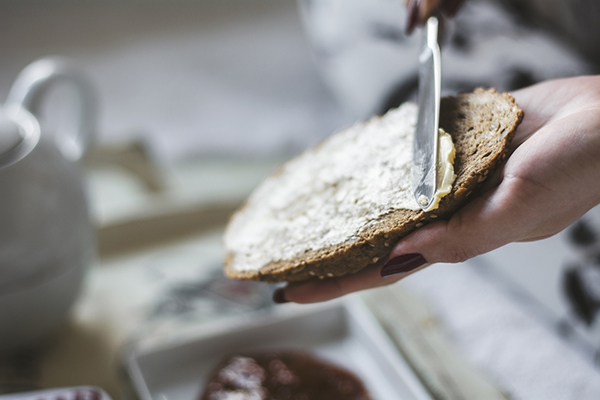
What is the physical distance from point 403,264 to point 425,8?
1.69 ft

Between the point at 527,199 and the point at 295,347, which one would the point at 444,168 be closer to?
the point at 527,199

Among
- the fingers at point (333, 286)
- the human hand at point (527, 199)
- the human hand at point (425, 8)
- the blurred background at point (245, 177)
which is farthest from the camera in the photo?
the blurred background at point (245, 177)

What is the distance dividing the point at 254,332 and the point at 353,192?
0.47m

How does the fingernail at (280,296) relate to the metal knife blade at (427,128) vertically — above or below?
below

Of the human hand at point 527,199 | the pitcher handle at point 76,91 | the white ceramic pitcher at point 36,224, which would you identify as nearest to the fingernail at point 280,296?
the human hand at point 527,199

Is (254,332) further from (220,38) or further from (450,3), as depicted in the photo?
(220,38)

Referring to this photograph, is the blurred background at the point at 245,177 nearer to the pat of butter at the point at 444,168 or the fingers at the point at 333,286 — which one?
the fingers at the point at 333,286

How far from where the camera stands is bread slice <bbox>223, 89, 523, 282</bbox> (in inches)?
25.9

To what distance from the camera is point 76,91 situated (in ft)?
3.90

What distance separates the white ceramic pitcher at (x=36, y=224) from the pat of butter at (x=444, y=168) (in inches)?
28.9

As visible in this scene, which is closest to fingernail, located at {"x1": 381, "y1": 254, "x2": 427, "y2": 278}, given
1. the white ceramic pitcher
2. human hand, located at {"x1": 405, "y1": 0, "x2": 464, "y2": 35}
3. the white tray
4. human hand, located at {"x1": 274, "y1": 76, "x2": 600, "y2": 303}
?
human hand, located at {"x1": 274, "y1": 76, "x2": 600, "y2": 303}

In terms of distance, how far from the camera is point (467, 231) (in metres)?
0.60

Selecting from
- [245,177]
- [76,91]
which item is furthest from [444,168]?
[245,177]

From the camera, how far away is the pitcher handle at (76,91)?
1.12 m
